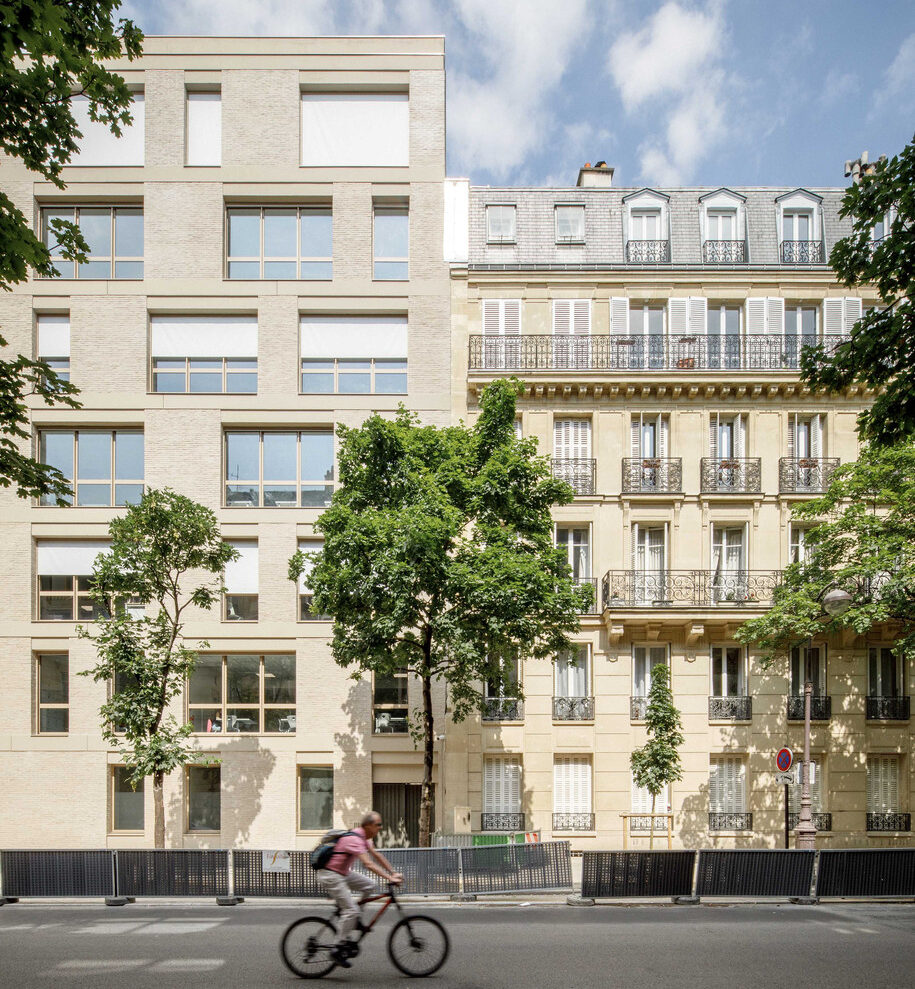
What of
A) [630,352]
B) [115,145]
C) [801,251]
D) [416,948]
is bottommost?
[416,948]

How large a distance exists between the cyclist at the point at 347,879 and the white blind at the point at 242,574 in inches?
662

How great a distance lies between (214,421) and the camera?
2558 cm

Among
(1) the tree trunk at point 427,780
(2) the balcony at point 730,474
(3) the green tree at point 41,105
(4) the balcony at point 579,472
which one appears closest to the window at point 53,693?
(1) the tree trunk at point 427,780

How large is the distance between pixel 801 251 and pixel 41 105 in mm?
22941

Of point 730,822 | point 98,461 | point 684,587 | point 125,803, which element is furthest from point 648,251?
point 125,803

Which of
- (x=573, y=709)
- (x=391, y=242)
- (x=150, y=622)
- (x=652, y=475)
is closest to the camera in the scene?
(x=150, y=622)

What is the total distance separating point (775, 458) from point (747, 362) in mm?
3040

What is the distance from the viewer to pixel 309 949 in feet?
29.2

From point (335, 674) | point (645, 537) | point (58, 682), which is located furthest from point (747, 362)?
point (58, 682)

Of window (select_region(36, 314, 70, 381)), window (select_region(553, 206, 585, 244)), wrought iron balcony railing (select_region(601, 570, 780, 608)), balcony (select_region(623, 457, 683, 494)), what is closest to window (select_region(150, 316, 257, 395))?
window (select_region(36, 314, 70, 381))

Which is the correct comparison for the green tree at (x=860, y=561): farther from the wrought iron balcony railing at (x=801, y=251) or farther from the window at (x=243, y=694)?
the window at (x=243, y=694)

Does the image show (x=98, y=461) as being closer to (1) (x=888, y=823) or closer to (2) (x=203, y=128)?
(2) (x=203, y=128)

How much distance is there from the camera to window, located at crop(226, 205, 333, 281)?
26.4 metres

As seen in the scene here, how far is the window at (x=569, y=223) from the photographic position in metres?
27.1
